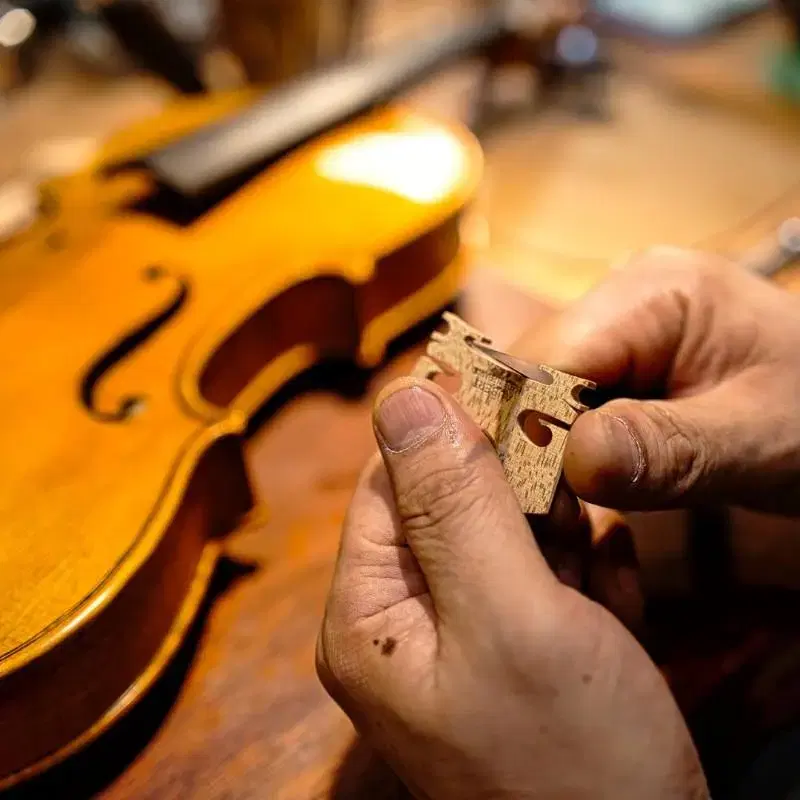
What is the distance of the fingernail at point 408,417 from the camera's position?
51cm

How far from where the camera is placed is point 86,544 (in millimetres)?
619

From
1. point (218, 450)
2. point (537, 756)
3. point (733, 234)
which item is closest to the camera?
point (537, 756)

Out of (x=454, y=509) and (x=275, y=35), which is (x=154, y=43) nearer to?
(x=275, y=35)

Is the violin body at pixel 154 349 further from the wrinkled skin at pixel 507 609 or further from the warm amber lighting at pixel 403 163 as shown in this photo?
the wrinkled skin at pixel 507 609

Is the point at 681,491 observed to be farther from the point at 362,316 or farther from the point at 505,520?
the point at 362,316

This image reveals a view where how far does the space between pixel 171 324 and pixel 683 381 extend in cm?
54

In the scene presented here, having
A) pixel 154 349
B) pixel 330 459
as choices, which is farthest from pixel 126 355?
pixel 330 459

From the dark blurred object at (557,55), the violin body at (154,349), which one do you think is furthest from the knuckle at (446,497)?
the dark blurred object at (557,55)

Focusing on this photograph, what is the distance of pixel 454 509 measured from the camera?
1.60 ft

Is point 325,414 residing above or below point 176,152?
below

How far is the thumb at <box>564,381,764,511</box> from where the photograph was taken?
18.6 inches

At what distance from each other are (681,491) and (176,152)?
83cm

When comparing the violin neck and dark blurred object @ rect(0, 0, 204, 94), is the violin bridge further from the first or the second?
dark blurred object @ rect(0, 0, 204, 94)

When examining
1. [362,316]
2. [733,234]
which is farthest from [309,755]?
[733,234]
